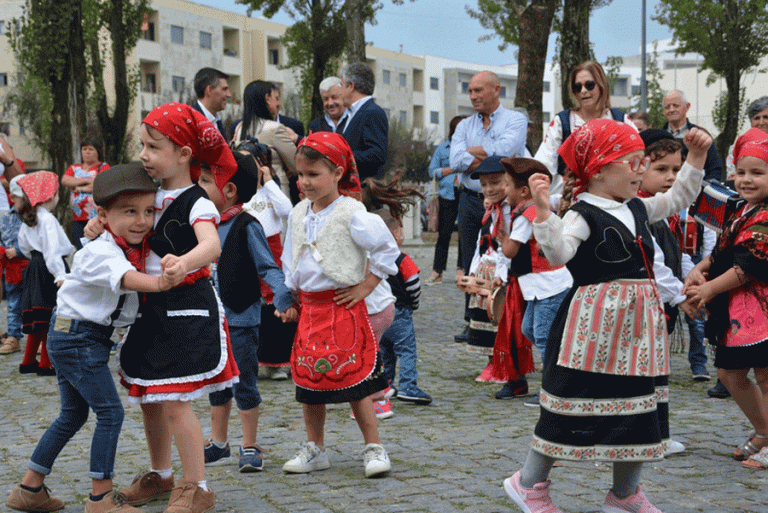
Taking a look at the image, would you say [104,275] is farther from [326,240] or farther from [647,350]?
[647,350]

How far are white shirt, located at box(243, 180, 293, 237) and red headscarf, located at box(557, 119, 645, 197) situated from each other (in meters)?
3.21

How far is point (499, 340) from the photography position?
22.4 ft

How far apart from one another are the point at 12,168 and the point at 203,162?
21.8ft

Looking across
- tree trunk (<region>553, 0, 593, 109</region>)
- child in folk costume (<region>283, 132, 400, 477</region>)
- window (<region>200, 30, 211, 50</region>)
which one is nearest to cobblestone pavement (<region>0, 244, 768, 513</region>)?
child in folk costume (<region>283, 132, 400, 477</region>)

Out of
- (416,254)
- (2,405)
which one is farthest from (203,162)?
(416,254)

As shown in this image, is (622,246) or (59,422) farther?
(59,422)

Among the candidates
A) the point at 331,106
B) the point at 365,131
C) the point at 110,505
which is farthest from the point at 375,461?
the point at 331,106

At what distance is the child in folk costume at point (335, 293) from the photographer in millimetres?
4625

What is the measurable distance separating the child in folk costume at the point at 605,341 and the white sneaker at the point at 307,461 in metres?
1.20

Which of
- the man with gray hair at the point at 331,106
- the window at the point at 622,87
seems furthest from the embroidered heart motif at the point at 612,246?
the window at the point at 622,87

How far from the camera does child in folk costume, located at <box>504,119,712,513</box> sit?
12.3 feet

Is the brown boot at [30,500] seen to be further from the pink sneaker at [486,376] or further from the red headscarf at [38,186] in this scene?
the red headscarf at [38,186]

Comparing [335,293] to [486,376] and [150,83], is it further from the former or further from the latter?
[150,83]

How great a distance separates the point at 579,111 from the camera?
6.88 meters
